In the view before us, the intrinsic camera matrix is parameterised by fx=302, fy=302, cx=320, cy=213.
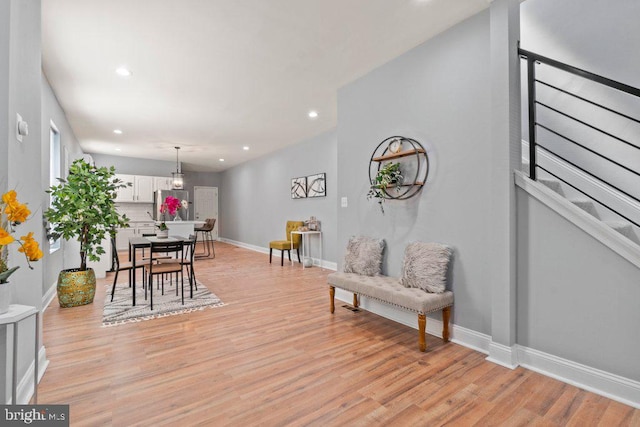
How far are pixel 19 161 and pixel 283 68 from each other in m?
2.58

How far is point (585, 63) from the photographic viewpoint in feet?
9.49

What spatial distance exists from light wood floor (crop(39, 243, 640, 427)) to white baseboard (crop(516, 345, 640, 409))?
6cm

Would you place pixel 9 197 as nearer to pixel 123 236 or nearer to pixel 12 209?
pixel 12 209

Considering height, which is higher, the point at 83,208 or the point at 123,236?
the point at 83,208

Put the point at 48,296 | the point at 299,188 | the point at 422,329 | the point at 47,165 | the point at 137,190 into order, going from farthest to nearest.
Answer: the point at 137,190 < the point at 299,188 < the point at 47,165 < the point at 48,296 < the point at 422,329

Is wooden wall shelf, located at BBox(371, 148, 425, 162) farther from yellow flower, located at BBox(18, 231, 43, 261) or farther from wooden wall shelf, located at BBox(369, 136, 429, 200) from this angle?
yellow flower, located at BBox(18, 231, 43, 261)

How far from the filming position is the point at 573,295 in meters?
2.05

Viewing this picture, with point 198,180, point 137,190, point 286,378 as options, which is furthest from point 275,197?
point 286,378

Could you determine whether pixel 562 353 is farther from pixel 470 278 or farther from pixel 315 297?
pixel 315 297

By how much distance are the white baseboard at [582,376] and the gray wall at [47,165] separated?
16.4 feet

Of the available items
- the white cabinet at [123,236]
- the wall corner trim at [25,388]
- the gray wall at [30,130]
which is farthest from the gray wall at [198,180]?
the wall corner trim at [25,388]

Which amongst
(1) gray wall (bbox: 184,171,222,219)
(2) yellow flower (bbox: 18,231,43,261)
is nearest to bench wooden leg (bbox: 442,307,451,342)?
(2) yellow flower (bbox: 18,231,43,261)

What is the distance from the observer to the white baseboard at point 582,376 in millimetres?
1815

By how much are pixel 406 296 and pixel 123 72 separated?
396 centimetres
